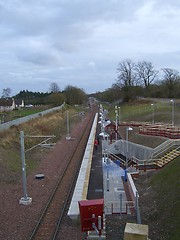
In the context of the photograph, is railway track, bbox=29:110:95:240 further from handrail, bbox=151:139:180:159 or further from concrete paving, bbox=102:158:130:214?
handrail, bbox=151:139:180:159

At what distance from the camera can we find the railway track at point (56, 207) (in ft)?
45.4

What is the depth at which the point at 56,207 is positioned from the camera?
1716cm

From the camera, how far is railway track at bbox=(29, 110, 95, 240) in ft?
45.4

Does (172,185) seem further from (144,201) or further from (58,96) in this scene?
(58,96)

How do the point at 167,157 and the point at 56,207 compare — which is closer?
the point at 56,207

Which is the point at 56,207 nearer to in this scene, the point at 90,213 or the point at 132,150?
the point at 90,213

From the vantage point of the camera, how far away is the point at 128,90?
10775cm

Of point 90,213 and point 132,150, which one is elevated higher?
point 90,213

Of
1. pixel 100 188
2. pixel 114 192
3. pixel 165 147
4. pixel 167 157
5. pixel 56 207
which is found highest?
pixel 165 147

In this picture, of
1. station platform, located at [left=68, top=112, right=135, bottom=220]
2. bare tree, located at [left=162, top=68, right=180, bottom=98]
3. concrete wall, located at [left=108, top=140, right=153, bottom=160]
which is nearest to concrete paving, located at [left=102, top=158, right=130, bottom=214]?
station platform, located at [left=68, top=112, right=135, bottom=220]

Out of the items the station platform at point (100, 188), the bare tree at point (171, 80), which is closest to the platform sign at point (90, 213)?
the station platform at point (100, 188)

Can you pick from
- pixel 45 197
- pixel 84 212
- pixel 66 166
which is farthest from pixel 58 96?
pixel 84 212

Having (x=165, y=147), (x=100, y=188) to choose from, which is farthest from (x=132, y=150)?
(x=100, y=188)

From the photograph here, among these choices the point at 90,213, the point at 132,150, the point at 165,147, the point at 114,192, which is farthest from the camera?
the point at 132,150
